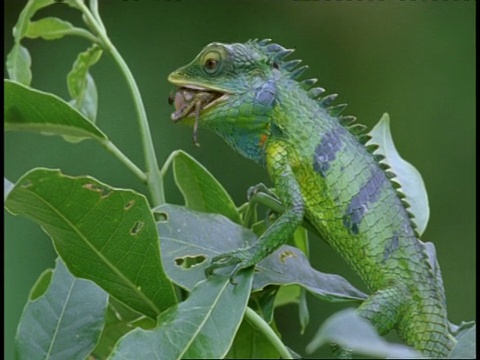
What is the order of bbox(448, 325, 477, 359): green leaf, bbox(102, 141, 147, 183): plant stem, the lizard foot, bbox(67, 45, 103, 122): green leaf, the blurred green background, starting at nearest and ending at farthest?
1. bbox(448, 325, 477, 359): green leaf
2. the lizard foot
3. bbox(102, 141, 147, 183): plant stem
4. bbox(67, 45, 103, 122): green leaf
5. the blurred green background

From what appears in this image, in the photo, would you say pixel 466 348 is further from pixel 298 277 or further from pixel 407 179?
pixel 407 179

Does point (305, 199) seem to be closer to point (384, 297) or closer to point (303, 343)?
point (384, 297)

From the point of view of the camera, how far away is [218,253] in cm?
115

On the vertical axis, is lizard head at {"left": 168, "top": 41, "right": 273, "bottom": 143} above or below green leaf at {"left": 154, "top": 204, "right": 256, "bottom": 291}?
above

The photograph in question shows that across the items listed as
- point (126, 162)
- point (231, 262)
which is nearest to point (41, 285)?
point (126, 162)

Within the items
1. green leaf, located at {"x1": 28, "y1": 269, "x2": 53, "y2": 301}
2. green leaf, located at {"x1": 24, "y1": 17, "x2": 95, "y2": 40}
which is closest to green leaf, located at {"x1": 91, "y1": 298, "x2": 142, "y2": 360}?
green leaf, located at {"x1": 28, "y1": 269, "x2": 53, "y2": 301}

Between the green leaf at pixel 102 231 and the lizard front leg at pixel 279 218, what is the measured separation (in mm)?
76

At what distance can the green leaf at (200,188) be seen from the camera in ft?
4.25

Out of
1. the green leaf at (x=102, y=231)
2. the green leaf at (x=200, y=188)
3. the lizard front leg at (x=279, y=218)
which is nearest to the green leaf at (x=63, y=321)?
the green leaf at (x=102, y=231)

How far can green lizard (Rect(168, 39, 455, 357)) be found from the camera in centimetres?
120

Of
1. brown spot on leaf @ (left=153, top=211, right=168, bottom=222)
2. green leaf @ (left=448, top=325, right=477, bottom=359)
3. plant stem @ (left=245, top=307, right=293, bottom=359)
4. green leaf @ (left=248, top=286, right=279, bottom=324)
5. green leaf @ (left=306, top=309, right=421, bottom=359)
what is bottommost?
green leaf @ (left=248, top=286, right=279, bottom=324)

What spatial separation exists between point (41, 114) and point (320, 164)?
0.39 meters

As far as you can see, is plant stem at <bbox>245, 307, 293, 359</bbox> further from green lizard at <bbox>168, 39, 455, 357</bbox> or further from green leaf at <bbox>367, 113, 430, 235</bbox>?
green leaf at <bbox>367, 113, 430, 235</bbox>

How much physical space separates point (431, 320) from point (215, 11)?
2177 millimetres
